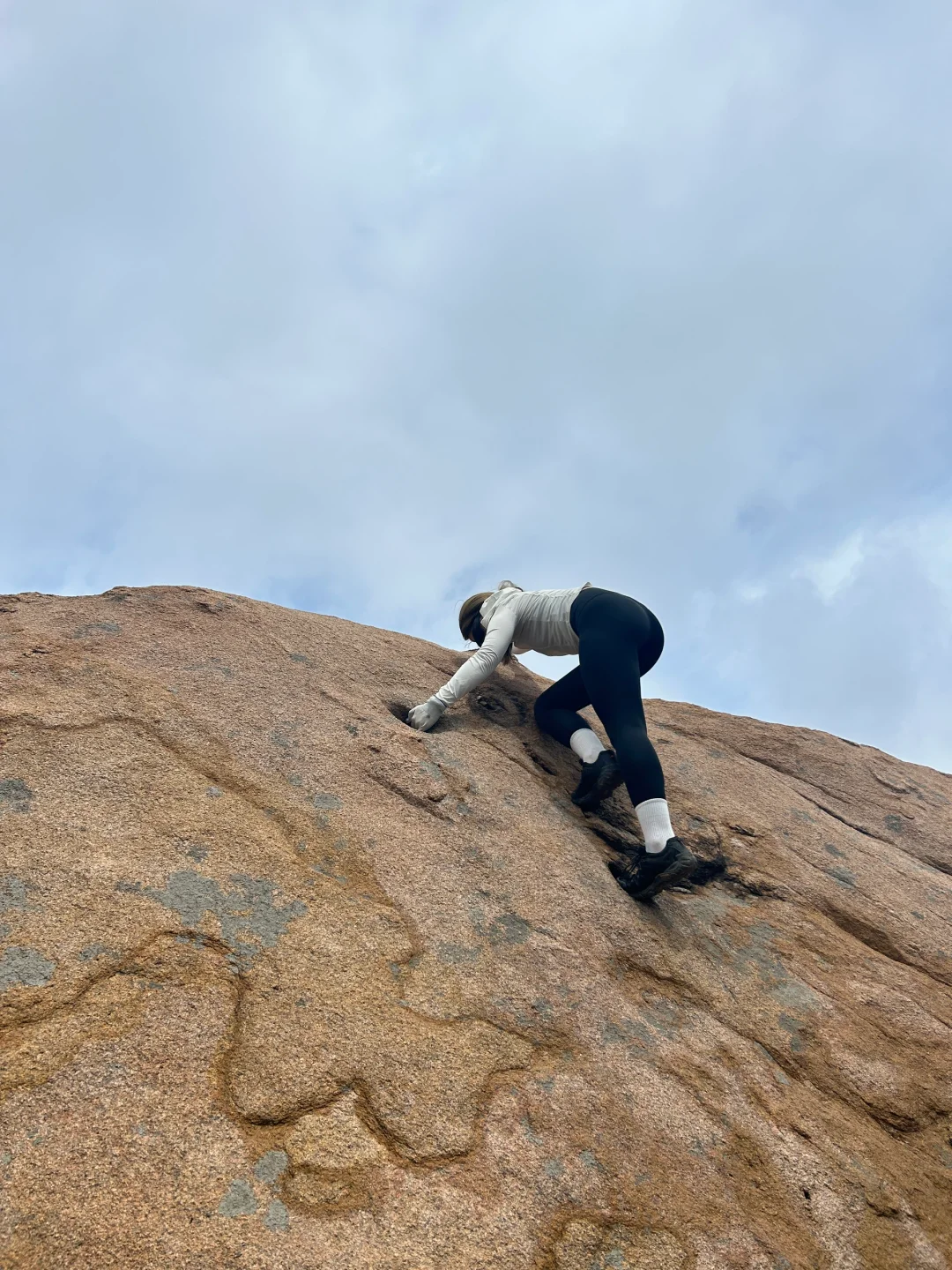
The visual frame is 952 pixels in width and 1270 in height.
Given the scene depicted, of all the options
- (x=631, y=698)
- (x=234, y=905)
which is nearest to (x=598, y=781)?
(x=631, y=698)

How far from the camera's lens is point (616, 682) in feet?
15.4

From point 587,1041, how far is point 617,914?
3.00 feet

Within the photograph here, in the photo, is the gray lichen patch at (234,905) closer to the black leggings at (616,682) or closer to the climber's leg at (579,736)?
the black leggings at (616,682)

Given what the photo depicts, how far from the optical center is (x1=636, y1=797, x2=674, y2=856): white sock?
13.6 feet

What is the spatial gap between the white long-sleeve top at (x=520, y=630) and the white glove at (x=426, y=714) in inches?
4.2

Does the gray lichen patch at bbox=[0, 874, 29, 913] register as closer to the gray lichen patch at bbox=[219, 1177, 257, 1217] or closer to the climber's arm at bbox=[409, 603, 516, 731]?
the gray lichen patch at bbox=[219, 1177, 257, 1217]

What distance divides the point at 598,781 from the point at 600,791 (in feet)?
0.24

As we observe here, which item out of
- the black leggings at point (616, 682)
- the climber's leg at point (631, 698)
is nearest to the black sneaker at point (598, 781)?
the black leggings at point (616, 682)

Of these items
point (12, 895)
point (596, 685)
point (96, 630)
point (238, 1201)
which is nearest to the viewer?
point (238, 1201)

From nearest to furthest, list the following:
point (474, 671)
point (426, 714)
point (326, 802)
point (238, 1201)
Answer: point (238, 1201)
point (326, 802)
point (426, 714)
point (474, 671)

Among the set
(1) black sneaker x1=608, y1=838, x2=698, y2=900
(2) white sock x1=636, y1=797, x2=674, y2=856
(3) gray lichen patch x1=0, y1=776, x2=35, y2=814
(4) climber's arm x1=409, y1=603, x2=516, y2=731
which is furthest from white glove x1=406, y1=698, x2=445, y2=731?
(3) gray lichen patch x1=0, y1=776, x2=35, y2=814

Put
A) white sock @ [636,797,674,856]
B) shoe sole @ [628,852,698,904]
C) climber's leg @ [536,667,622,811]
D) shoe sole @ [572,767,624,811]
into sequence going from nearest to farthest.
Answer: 1. shoe sole @ [628,852,698,904]
2. white sock @ [636,797,674,856]
3. shoe sole @ [572,767,624,811]
4. climber's leg @ [536,667,622,811]

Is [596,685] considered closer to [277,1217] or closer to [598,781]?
[598,781]

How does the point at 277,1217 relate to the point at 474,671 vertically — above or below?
below
